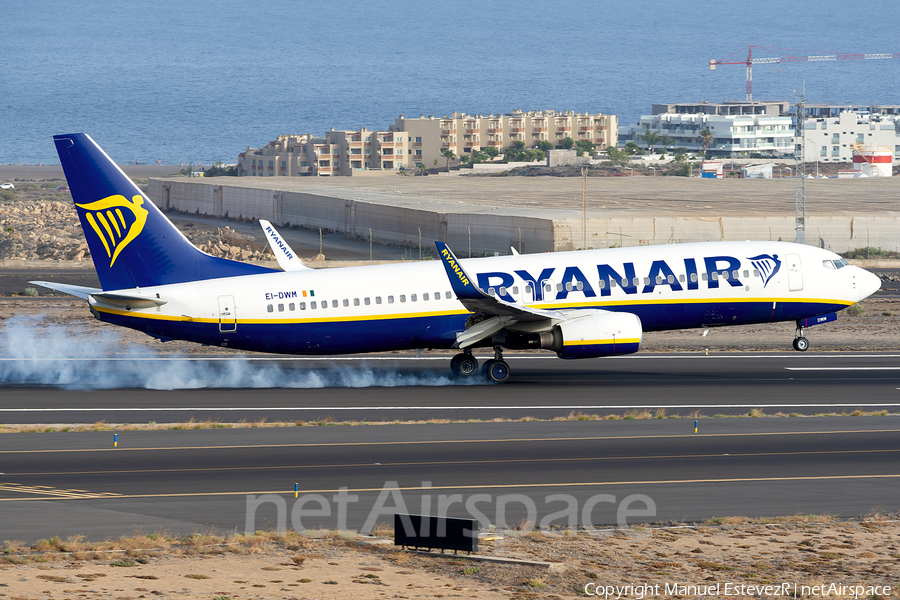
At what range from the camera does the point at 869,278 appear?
42594 mm

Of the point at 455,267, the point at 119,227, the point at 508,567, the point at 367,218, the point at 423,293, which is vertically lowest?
the point at 508,567

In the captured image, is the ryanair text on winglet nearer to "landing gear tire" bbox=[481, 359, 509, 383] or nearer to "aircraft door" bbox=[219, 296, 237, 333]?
"landing gear tire" bbox=[481, 359, 509, 383]

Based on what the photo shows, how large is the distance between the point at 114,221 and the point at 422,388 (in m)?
12.6

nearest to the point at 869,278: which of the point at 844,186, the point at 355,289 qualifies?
the point at 355,289

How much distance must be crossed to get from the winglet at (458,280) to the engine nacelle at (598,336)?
3621 millimetres

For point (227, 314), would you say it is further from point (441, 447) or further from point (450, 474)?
point (450, 474)

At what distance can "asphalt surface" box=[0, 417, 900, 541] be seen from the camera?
2238cm

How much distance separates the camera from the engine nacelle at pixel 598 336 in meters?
37.7

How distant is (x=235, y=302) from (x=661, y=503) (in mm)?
19584

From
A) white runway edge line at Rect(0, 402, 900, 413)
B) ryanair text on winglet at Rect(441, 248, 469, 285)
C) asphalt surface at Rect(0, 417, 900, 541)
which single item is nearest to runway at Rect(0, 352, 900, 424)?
white runway edge line at Rect(0, 402, 900, 413)

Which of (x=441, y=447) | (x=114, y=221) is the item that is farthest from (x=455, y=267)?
(x=114, y=221)

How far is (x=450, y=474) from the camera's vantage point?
25.9 m

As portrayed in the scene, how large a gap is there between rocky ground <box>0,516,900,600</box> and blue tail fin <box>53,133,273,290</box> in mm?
18740

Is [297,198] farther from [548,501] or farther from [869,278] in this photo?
[548,501]
